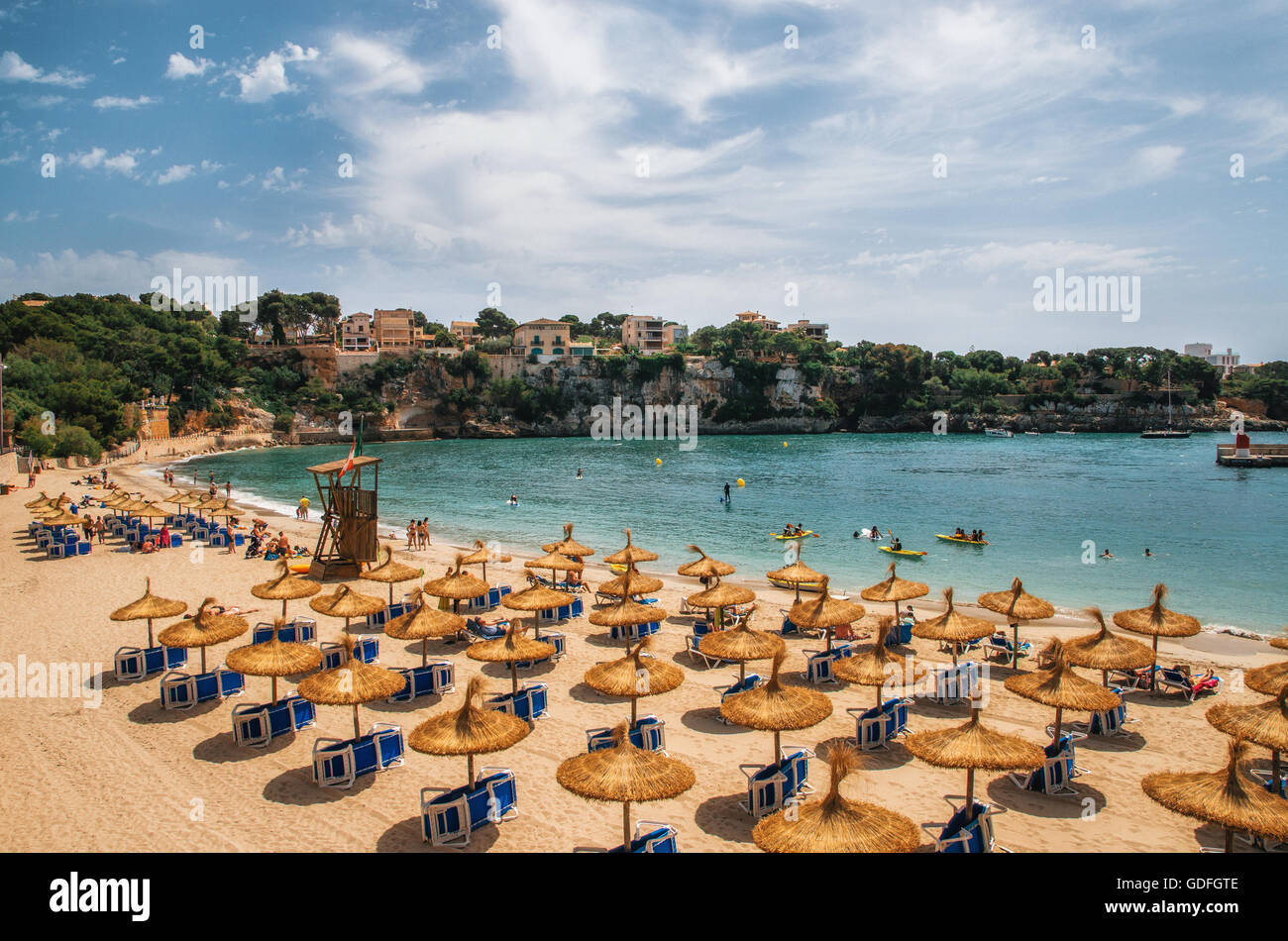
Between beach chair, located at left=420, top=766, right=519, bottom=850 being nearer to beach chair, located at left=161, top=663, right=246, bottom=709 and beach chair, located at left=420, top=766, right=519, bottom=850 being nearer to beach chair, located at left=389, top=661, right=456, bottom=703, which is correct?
beach chair, located at left=389, top=661, right=456, bottom=703

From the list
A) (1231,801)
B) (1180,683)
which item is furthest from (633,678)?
(1180,683)

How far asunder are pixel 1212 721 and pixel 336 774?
10.3 metres

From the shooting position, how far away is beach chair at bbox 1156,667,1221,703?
11.8 metres

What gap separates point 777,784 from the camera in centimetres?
823

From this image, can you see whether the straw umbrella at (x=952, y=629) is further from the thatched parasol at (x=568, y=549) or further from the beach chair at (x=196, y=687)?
the beach chair at (x=196, y=687)

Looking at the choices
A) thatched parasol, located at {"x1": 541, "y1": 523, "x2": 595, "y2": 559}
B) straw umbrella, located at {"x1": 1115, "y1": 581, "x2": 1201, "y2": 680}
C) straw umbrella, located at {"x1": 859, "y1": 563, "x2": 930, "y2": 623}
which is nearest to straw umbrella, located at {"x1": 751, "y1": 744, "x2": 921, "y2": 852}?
straw umbrella, located at {"x1": 859, "y1": 563, "x2": 930, "y2": 623}

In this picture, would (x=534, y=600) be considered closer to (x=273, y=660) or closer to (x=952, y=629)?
(x=273, y=660)

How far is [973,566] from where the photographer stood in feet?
83.6

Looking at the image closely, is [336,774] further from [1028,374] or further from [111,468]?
[1028,374]

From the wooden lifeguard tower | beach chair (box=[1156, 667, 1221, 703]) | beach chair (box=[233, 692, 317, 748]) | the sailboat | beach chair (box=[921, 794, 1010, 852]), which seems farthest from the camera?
the sailboat

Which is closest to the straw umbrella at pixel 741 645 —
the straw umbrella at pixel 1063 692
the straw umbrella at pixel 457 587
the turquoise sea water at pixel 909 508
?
the straw umbrella at pixel 1063 692

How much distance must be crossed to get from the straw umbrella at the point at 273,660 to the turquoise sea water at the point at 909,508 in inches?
636

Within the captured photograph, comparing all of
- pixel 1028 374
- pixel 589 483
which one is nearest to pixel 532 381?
pixel 589 483

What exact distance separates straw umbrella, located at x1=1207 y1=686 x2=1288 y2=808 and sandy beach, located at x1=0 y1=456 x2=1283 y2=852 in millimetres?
1129
